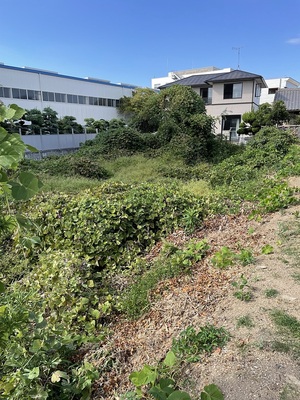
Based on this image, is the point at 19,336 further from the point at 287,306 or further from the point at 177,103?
the point at 177,103

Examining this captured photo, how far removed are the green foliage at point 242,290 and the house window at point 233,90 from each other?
21383 millimetres

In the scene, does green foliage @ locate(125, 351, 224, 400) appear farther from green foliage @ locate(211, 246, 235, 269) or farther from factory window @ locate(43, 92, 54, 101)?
factory window @ locate(43, 92, 54, 101)

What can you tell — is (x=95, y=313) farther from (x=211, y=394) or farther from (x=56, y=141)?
(x=56, y=141)

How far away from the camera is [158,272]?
3.02 metres

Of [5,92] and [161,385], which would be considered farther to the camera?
[5,92]

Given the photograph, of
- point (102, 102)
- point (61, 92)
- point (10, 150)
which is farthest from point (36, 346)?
point (102, 102)

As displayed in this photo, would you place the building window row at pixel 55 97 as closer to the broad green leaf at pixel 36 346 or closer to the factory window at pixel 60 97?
the factory window at pixel 60 97

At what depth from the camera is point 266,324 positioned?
75.2 inches

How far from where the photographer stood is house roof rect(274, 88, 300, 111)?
23906 mm

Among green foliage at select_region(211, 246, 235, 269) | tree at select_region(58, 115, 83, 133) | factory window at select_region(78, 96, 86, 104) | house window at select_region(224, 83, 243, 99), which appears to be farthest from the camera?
factory window at select_region(78, 96, 86, 104)

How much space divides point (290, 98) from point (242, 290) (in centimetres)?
2679

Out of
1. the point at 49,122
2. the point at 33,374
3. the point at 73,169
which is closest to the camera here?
the point at 33,374

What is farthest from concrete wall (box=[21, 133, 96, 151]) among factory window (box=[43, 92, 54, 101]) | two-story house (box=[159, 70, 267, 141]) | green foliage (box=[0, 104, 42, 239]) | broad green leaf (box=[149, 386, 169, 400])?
green foliage (box=[0, 104, 42, 239])

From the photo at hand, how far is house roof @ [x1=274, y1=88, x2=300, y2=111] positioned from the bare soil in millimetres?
23934
